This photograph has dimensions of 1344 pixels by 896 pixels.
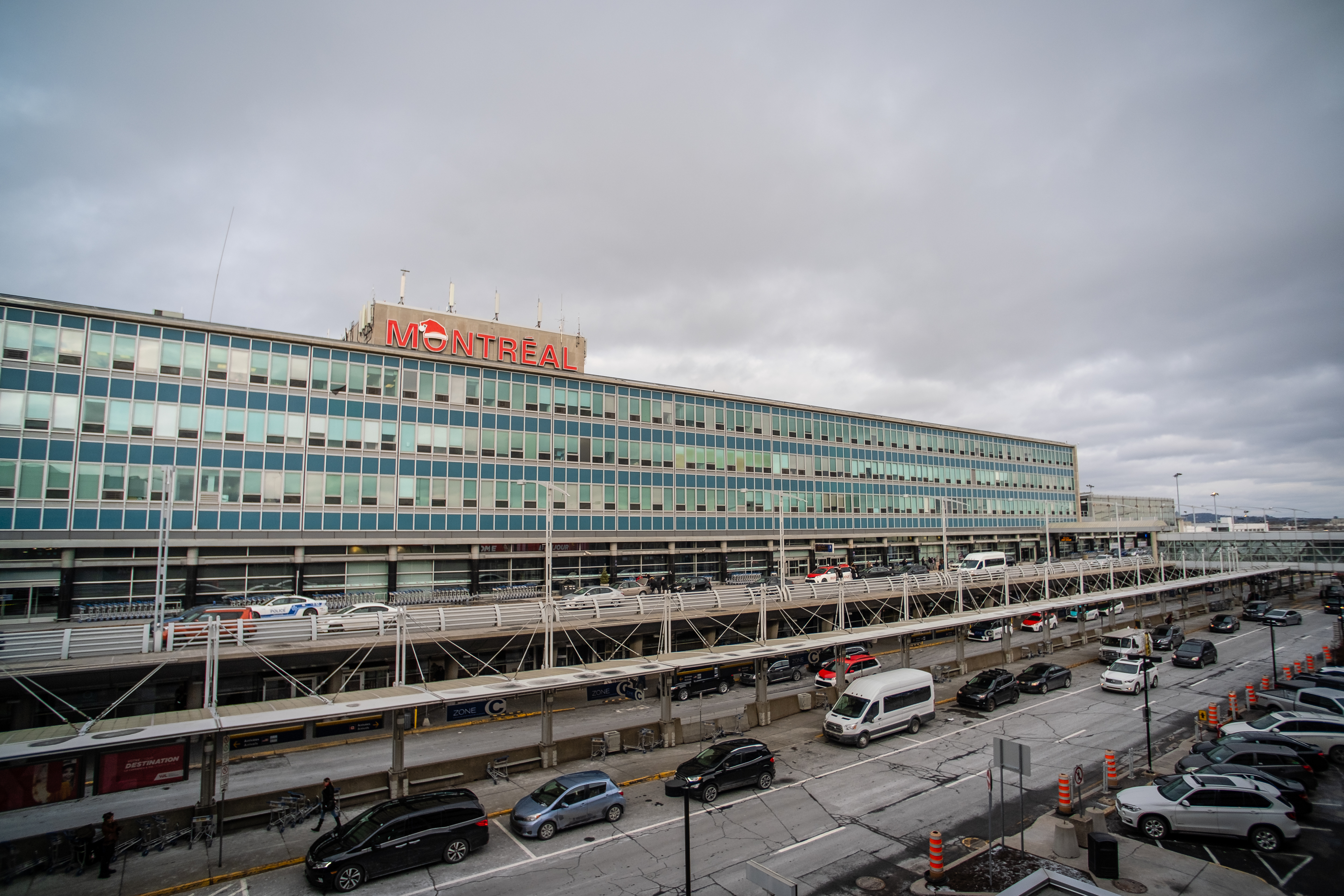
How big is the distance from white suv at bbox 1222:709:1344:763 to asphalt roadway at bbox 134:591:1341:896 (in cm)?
295

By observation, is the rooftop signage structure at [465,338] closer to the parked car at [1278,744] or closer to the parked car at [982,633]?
the parked car at [982,633]

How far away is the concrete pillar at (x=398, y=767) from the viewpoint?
20.8 m

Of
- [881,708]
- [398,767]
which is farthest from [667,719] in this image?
[398,767]

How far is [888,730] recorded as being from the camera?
2841cm

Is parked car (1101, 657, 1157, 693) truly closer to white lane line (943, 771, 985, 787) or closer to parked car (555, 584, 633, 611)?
white lane line (943, 771, 985, 787)

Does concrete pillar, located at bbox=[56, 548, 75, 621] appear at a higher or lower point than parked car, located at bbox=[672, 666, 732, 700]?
higher

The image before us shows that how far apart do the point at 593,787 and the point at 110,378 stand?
4592cm

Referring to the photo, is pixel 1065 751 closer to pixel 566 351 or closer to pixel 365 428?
pixel 365 428

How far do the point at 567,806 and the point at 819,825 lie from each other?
7.39 m

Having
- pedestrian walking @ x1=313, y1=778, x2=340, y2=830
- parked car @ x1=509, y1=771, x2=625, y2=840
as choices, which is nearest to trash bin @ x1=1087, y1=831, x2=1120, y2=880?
parked car @ x1=509, y1=771, x2=625, y2=840

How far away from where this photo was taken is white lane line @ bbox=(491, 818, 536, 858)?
18094 millimetres

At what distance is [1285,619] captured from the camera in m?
57.9

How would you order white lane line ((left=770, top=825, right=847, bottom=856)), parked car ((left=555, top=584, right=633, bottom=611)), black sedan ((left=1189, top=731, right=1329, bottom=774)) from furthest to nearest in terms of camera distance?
1. parked car ((left=555, top=584, right=633, bottom=611))
2. black sedan ((left=1189, top=731, right=1329, bottom=774))
3. white lane line ((left=770, top=825, right=847, bottom=856))

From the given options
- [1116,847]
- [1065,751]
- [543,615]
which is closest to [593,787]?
[543,615]
